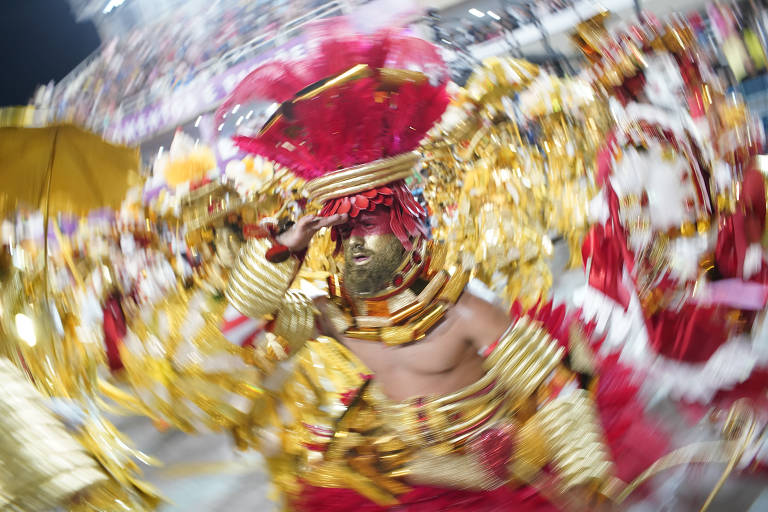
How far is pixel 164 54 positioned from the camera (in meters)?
0.55

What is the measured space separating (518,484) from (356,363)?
236 millimetres

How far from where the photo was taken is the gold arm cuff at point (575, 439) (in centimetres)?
51

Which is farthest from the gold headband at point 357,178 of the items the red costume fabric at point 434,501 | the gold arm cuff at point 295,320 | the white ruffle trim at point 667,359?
the red costume fabric at point 434,501

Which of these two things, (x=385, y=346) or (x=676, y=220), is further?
(x=385, y=346)

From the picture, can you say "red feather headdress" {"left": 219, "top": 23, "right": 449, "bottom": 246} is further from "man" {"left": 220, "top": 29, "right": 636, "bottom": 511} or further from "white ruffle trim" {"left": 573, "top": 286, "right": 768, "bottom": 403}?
"white ruffle trim" {"left": 573, "top": 286, "right": 768, "bottom": 403}

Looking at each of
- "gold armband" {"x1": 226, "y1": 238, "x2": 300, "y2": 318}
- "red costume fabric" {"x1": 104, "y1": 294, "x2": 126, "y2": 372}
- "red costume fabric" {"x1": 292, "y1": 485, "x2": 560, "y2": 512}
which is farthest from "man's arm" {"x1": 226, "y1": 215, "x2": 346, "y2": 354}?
"red costume fabric" {"x1": 292, "y1": 485, "x2": 560, "y2": 512}

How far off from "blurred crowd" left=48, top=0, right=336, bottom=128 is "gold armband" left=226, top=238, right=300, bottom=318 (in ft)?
0.65

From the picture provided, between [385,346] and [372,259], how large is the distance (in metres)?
0.12

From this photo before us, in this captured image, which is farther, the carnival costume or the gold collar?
the gold collar

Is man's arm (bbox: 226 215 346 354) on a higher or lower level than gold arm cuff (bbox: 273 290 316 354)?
higher

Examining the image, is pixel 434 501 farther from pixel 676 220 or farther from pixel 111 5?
pixel 111 5

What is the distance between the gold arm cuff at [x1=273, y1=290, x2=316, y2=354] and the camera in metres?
0.60

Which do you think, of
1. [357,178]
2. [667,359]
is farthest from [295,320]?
[667,359]

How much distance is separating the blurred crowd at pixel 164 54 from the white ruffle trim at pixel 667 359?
418mm
